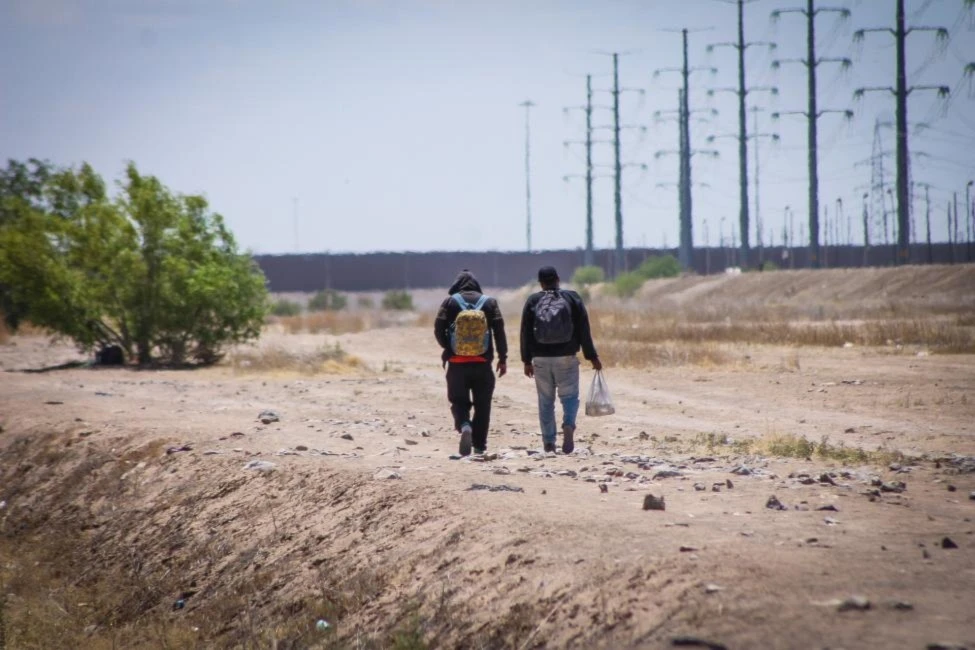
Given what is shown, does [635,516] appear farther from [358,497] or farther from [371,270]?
[371,270]

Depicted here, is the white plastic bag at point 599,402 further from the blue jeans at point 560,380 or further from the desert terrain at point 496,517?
the desert terrain at point 496,517

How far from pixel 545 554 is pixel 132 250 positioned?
76.7 ft

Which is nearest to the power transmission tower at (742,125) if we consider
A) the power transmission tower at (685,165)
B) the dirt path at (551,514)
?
the power transmission tower at (685,165)

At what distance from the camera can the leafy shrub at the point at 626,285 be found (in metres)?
69.4

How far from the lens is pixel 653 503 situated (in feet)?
27.7

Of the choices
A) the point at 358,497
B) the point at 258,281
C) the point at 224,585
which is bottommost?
the point at 224,585

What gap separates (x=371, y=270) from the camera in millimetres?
89375

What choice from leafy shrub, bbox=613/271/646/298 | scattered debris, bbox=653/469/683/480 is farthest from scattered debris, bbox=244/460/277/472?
leafy shrub, bbox=613/271/646/298

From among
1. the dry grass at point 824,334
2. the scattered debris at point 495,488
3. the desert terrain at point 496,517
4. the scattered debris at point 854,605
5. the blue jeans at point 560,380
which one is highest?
the blue jeans at point 560,380

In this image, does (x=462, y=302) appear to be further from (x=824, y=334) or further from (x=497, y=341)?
(x=824, y=334)

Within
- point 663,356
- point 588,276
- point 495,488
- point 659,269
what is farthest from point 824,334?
point 659,269

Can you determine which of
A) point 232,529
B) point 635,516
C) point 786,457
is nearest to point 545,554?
point 635,516

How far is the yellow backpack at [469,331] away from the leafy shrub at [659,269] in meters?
65.3

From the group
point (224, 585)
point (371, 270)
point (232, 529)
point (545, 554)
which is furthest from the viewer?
point (371, 270)
